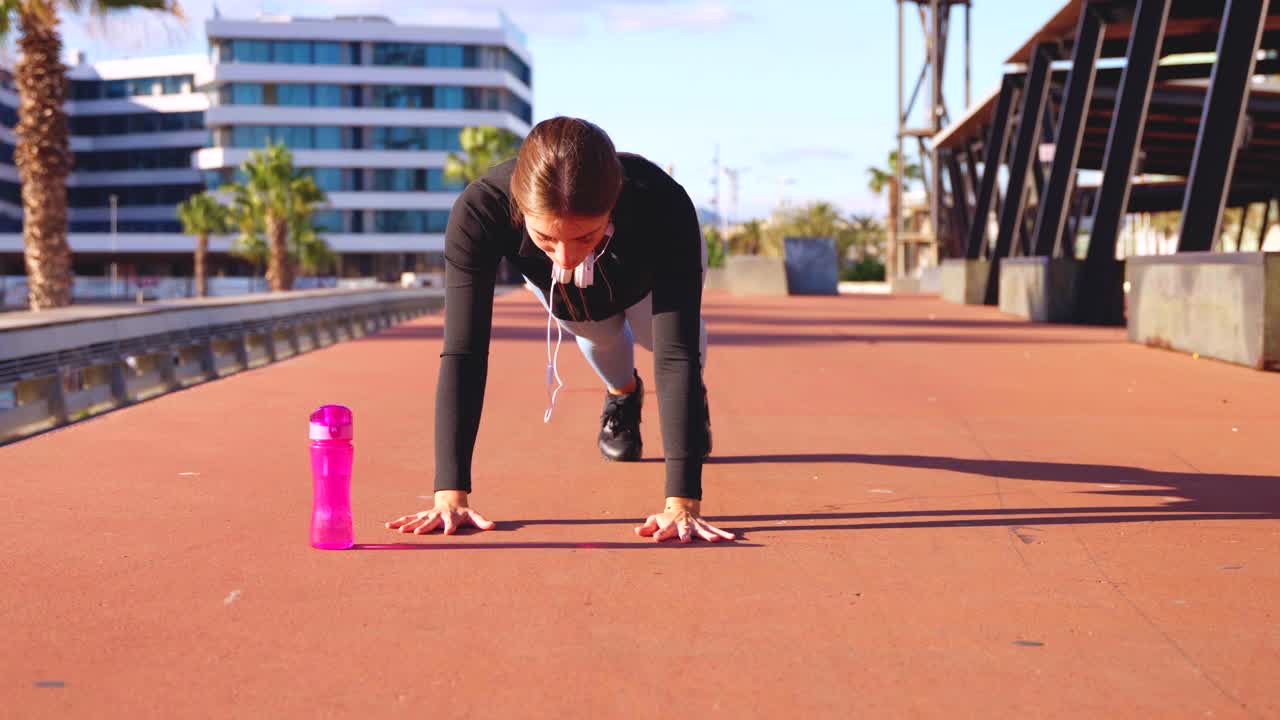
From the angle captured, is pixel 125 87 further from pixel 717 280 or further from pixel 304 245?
pixel 717 280

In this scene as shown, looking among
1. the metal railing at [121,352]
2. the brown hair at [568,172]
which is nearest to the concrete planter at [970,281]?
the metal railing at [121,352]

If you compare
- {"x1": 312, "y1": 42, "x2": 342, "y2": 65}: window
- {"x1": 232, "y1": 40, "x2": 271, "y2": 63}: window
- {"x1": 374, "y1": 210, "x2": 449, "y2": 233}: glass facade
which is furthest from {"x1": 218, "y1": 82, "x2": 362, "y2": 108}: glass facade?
{"x1": 374, "y1": 210, "x2": 449, "y2": 233}: glass facade

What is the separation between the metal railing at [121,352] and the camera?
10.4 meters

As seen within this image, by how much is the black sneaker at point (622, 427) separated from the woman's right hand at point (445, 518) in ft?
6.38

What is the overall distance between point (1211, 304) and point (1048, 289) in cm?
1000

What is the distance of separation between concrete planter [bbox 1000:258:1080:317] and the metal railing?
1219 cm

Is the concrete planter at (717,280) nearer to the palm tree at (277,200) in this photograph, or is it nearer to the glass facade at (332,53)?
the palm tree at (277,200)

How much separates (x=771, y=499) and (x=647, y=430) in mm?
2990

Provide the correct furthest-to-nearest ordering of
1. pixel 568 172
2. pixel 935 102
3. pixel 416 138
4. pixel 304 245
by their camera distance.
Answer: pixel 416 138 < pixel 304 245 < pixel 935 102 < pixel 568 172

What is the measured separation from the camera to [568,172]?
14.9 feet

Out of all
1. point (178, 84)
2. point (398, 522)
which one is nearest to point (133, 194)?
point (178, 84)

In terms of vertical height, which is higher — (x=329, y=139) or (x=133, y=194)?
(x=329, y=139)

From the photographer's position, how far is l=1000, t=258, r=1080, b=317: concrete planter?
82.2 ft

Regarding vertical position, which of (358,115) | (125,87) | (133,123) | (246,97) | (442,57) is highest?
(442,57)
